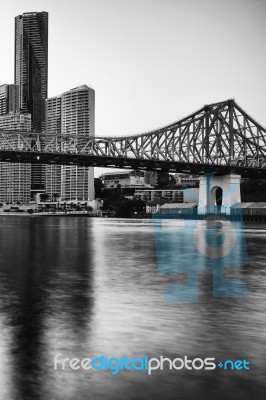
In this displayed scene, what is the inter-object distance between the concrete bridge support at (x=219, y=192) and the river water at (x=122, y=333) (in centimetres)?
10007

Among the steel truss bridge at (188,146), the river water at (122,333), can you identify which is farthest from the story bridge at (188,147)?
the river water at (122,333)

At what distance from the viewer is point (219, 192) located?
128 m

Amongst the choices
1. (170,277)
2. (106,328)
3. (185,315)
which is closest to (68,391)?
(106,328)

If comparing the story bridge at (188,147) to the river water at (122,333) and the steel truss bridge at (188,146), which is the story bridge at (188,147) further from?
the river water at (122,333)

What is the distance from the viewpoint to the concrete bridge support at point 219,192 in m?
116

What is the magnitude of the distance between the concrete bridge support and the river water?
328 feet

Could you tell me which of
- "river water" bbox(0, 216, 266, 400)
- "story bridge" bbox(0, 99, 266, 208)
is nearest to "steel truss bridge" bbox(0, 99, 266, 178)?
"story bridge" bbox(0, 99, 266, 208)

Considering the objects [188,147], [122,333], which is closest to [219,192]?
[188,147]

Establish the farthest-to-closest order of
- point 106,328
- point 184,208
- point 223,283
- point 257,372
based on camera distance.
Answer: point 184,208
point 223,283
point 106,328
point 257,372

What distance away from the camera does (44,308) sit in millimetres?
11391

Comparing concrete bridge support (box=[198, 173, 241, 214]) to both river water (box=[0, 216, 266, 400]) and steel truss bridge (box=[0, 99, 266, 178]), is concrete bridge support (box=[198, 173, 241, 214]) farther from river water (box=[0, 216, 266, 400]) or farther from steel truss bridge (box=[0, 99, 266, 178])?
river water (box=[0, 216, 266, 400])

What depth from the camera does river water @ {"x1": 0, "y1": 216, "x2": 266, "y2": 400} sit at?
6320mm

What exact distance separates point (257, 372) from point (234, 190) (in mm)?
111850

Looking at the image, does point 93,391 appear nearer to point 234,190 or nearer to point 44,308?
point 44,308
